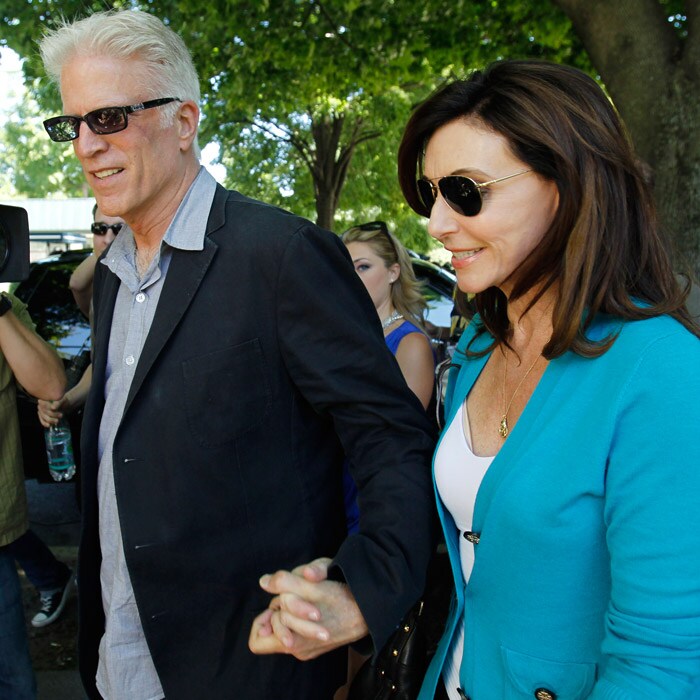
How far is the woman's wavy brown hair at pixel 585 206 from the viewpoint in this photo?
123cm

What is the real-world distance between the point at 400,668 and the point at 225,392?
0.76m

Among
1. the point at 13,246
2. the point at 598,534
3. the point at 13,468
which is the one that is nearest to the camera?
the point at 598,534

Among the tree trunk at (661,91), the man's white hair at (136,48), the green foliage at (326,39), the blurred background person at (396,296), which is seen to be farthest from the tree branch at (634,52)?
the man's white hair at (136,48)

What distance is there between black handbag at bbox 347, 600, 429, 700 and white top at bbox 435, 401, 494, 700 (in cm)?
10

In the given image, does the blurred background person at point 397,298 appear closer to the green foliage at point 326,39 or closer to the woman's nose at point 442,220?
the woman's nose at point 442,220

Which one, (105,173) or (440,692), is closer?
(440,692)

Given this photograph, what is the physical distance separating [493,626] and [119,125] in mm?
1414

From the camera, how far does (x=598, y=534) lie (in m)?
1.16

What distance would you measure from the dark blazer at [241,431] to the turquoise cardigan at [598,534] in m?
0.27

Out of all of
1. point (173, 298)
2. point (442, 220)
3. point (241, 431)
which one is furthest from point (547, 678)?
point (173, 298)

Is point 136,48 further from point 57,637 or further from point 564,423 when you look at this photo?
point 57,637

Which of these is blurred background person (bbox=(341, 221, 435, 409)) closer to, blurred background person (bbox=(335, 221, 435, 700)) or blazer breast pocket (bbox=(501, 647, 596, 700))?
blurred background person (bbox=(335, 221, 435, 700))

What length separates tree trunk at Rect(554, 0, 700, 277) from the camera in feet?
12.8

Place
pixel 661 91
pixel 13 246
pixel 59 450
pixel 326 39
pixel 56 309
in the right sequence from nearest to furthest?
pixel 13 246 < pixel 59 450 < pixel 661 91 < pixel 56 309 < pixel 326 39
